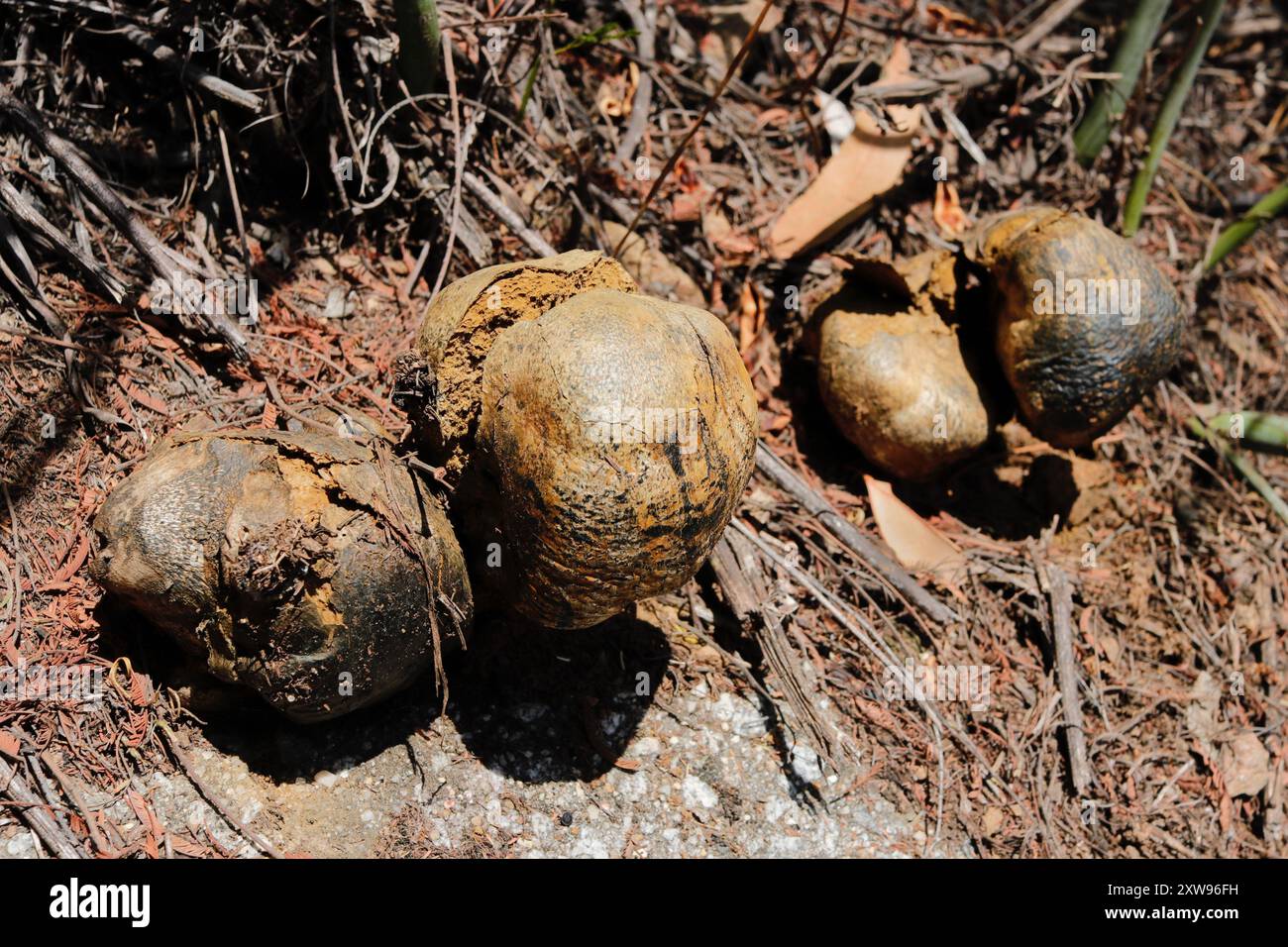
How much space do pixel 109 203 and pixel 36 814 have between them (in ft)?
5.44

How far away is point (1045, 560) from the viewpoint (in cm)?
359

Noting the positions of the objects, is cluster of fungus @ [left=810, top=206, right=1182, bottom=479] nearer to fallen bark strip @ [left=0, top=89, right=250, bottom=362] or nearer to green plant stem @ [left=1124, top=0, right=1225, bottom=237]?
green plant stem @ [left=1124, top=0, right=1225, bottom=237]

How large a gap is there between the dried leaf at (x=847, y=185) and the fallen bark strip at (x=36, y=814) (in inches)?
114

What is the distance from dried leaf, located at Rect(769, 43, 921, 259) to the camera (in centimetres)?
380

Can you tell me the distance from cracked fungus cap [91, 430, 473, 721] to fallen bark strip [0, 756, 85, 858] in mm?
466

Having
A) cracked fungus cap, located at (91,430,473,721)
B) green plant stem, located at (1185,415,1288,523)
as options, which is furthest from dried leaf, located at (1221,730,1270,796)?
cracked fungus cap, located at (91,430,473,721)

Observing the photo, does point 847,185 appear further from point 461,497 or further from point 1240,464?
point 461,497

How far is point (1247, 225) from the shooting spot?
4184 millimetres

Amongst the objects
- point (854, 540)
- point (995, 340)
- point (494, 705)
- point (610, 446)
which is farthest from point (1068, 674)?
point (610, 446)

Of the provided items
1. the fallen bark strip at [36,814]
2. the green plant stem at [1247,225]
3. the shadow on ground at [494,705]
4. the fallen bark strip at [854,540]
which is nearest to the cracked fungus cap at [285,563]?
the shadow on ground at [494,705]

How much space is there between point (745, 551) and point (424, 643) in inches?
43.5

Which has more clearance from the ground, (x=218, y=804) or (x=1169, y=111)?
(x=1169, y=111)

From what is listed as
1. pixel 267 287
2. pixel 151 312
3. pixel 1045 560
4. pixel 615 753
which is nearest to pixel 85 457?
pixel 151 312

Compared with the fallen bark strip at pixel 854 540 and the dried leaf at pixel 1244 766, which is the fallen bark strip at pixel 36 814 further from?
the dried leaf at pixel 1244 766
